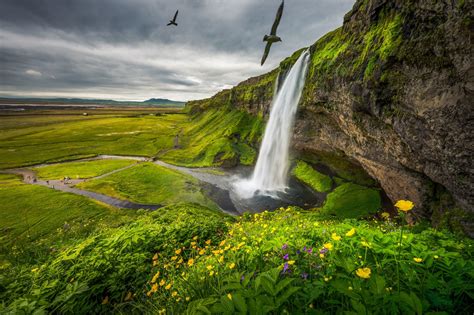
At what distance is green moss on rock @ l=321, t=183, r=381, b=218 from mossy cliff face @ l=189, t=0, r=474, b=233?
3033mm

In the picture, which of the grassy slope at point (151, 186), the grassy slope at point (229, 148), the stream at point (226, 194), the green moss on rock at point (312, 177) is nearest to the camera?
the stream at point (226, 194)

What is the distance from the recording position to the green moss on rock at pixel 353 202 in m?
20.7

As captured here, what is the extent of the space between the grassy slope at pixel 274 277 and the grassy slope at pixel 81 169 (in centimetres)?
4445

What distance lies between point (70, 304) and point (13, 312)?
112 cm

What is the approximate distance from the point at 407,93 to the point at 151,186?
33956mm

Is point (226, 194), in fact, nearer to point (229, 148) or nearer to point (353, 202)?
point (353, 202)

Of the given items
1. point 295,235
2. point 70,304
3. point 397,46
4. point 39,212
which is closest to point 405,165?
point 397,46

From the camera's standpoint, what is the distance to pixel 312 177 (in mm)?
32156

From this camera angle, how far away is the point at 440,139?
12047 millimetres

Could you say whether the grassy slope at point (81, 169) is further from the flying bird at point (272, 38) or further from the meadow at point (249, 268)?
the flying bird at point (272, 38)

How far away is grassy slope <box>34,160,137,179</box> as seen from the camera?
1677 inches

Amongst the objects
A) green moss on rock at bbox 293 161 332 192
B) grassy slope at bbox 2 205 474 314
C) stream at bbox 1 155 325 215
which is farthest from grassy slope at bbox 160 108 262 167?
grassy slope at bbox 2 205 474 314

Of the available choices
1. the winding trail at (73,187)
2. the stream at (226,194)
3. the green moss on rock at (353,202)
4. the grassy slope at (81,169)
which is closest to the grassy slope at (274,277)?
the green moss on rock at (353,202)

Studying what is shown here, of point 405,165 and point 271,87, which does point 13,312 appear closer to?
point 405,165
